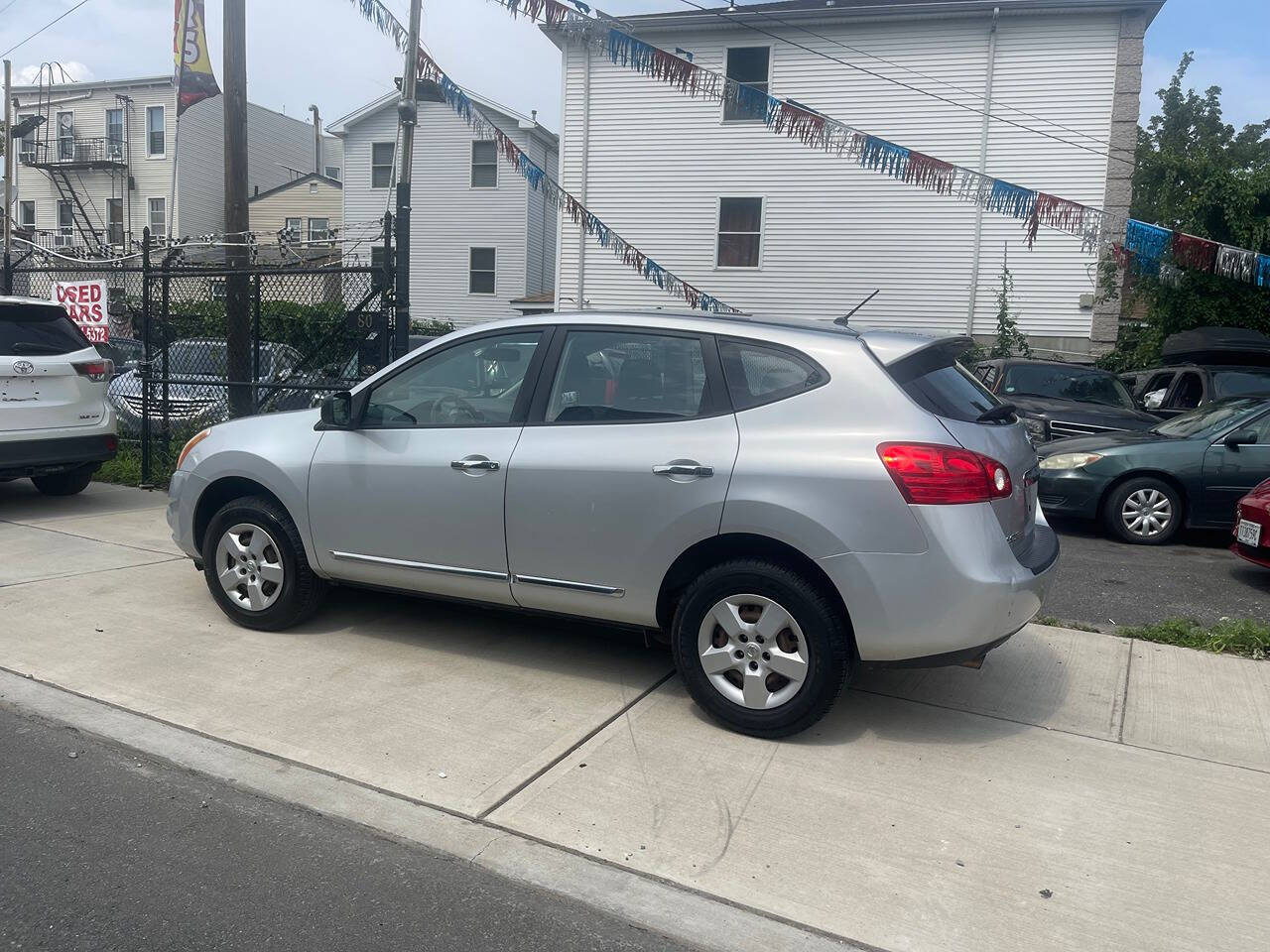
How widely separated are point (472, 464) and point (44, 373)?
5.48 m

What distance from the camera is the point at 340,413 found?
17.5ft

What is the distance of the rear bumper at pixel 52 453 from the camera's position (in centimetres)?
840

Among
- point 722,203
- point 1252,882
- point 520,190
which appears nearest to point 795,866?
point 1252,882

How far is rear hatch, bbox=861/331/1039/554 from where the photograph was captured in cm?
422

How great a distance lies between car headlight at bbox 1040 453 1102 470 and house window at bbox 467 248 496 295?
2172cm

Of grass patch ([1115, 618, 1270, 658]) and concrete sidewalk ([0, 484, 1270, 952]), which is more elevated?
grass patch ([1115, 618, 1270, 658])

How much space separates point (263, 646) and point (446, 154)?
84.2ft

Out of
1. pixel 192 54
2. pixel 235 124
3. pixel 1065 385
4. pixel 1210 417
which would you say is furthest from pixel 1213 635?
pixel 192 54

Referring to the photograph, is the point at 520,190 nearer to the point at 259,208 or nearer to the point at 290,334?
the point at 259,208

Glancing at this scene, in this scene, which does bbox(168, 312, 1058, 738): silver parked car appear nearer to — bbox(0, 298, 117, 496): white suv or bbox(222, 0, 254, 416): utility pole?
bbox(0, 298, 117, 496): white suv

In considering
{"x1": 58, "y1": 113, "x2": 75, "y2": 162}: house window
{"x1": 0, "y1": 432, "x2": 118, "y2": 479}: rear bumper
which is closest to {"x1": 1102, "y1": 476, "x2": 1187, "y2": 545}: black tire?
{"x1": 0, "y1": 432, "x2": 118, "y2": 479}: rear bumper

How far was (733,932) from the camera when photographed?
123 inches

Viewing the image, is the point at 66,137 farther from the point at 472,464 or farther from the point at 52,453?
the point at 472,464

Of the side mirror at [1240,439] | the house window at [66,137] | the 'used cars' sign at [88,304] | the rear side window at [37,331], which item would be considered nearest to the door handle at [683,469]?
the side mirror at [1240,439]
